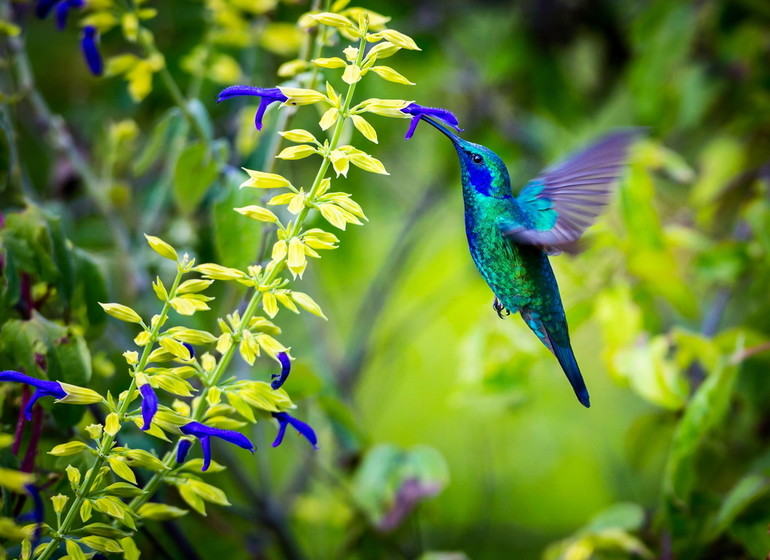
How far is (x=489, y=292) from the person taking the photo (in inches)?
79.1

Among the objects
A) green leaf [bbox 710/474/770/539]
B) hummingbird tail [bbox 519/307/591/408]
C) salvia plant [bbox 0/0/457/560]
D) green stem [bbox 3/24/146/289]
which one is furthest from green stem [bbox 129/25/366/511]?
green leaf [bbox 710/474/770/539]

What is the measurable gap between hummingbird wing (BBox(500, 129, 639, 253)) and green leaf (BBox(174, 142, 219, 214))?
1.43ft

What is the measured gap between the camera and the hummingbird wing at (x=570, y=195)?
84 centimetres

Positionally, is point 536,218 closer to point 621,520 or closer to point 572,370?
point 572,370

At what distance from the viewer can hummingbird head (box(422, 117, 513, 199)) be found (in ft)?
2.86

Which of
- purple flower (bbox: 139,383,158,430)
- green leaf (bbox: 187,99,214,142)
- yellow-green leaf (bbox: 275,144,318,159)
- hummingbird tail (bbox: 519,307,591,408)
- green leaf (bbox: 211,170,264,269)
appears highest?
green leaf (bbox: 187,99,214,142)

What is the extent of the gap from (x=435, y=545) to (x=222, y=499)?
5.42 ft

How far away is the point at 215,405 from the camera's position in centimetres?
71

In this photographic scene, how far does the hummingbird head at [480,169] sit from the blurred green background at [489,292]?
26 centimetres

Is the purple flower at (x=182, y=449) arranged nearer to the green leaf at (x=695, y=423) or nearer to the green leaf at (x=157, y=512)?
the green leaf at (x=157, y=512)

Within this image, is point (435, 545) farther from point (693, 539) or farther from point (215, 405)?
point (215, 405)

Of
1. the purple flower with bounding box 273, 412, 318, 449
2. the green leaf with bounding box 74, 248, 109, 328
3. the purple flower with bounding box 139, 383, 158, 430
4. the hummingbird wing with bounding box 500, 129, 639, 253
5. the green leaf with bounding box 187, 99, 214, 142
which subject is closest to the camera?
the purple flower with bounding box 139, 383, 158, 430

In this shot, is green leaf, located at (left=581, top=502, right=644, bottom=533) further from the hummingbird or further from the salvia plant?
the salvia plant

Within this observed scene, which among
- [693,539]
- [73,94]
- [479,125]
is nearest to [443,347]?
[479,125]
